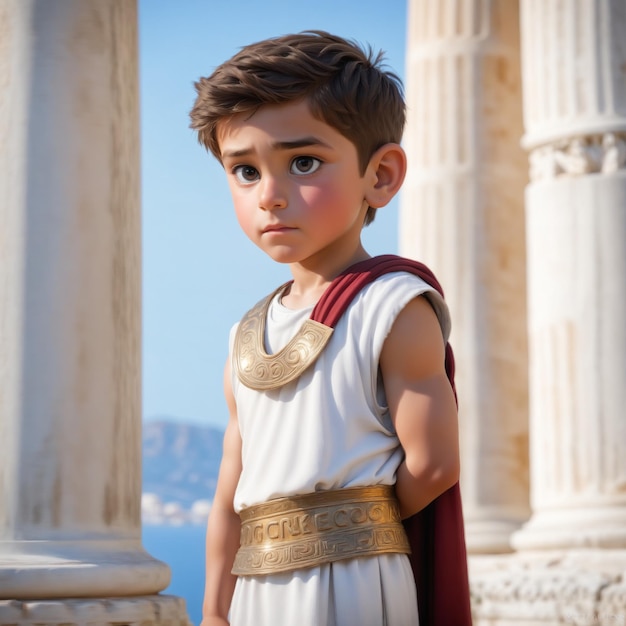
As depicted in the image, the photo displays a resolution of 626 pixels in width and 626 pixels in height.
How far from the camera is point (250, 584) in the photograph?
581cm

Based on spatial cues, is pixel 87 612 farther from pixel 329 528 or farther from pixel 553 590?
pixel 553 590

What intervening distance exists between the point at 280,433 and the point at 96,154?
20.8ft

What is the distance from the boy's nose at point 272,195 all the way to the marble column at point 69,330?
228 inches

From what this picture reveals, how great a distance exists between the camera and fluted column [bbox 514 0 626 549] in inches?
607

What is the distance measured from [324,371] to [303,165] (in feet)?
2.86

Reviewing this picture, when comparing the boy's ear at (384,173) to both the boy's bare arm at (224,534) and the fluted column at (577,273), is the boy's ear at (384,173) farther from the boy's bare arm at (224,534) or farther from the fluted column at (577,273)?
the fluted column at (577,273)

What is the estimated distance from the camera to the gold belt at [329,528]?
563 centimetres

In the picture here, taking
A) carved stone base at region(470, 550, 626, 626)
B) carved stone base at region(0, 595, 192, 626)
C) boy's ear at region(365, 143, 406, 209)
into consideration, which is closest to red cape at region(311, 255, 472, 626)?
boy's ear at region(365, 143, 406, 209)

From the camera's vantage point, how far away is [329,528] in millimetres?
5652

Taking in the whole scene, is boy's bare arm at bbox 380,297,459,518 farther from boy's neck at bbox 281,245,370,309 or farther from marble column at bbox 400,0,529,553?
marble column at bbox 400,0,529,553

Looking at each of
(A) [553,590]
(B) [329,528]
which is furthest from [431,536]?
(A) [553,590]

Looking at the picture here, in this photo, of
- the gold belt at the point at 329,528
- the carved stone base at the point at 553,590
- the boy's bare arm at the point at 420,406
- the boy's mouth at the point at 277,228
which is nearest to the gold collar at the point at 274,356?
the boy's bare arm at the point at 420,406

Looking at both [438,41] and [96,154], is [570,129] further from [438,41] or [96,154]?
[96,154]

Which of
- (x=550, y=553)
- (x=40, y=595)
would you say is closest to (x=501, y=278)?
(x=550, y=553)
